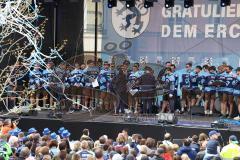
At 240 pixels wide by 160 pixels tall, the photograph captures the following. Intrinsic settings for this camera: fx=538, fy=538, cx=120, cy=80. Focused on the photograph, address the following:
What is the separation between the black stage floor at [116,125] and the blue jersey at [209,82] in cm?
82

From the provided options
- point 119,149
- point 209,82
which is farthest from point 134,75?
point 119,149

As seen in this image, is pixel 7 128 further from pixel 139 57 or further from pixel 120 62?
pixel 139 57

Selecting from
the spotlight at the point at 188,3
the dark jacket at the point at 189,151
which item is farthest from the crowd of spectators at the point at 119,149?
the spotlight at the point at 188,3

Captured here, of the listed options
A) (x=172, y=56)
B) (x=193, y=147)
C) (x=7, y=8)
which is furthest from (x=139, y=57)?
(x=7, y=8)

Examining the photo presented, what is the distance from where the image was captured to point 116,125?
1437 centimetres

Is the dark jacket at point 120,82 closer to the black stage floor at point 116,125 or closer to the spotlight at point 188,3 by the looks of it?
the black stage floor at point 116,125

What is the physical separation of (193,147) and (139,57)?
936 centimetres

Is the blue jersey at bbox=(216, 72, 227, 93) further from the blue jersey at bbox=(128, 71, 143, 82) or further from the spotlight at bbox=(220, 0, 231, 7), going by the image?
the spotlight at bbox=(220, 0, 231, 7)

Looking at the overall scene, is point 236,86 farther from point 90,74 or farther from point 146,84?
point 90,74

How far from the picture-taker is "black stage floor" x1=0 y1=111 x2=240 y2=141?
13719mm

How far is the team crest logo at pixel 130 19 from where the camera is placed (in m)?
18.8

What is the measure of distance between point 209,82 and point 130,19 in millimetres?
4817

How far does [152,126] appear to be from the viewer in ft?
45.8

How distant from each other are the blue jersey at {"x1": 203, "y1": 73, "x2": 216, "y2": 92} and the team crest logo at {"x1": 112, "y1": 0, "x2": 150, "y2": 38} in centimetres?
422
